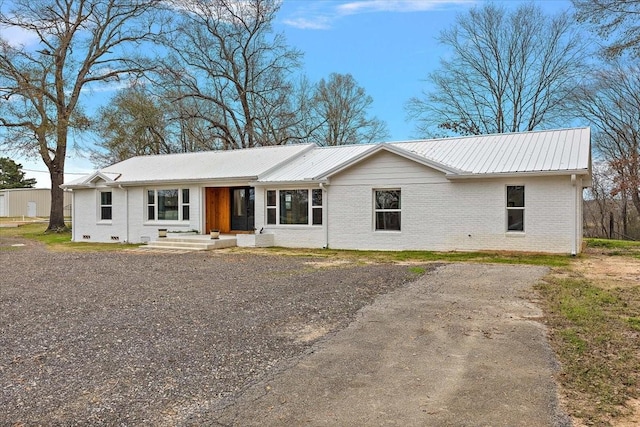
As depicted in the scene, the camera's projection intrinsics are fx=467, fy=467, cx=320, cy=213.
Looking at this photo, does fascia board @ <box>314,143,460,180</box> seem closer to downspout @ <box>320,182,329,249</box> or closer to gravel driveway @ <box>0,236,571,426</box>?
downspout @ <box>320,182,329,249</box>

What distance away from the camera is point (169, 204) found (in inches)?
797

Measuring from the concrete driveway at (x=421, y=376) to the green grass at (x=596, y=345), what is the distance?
18 cm

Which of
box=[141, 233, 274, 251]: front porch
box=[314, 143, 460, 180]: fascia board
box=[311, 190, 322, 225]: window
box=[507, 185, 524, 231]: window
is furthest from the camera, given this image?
box=[141, 233, 274, 251]: front porch

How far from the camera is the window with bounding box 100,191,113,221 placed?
21.8 metres

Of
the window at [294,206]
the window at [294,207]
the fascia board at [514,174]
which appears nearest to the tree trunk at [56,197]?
the window at [294,207]

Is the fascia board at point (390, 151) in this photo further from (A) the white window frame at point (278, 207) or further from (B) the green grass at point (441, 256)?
(B) the green grass at point (441, 256)

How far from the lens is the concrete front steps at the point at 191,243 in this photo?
55.4ft

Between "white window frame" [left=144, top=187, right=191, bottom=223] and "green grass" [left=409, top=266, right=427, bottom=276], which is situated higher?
"white window frame" [left=144, top=187, right=191, bottom=223]

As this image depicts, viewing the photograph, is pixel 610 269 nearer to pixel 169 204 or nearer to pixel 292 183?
pixel 292 183

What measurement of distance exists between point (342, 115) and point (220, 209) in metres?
17.6

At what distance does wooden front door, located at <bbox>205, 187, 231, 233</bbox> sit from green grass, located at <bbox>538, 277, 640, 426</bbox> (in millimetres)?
14557

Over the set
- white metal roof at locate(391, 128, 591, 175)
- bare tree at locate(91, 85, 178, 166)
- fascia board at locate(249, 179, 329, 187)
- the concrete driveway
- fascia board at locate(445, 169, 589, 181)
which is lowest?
the concrete driveway

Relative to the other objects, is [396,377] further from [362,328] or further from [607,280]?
[607,280]

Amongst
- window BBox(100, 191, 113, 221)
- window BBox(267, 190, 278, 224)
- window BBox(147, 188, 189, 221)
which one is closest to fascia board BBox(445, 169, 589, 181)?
window BBox(267, 190, 278, 224)
